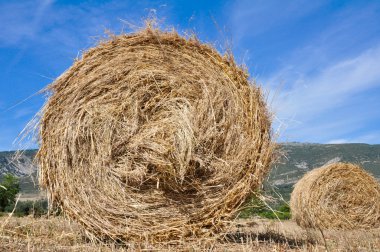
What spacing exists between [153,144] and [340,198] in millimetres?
7015

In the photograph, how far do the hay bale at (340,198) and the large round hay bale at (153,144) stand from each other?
5933 millimetres

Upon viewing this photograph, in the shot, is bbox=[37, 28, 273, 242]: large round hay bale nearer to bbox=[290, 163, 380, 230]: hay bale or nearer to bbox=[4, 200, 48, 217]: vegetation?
bbox=[4, 200, 48, 217]: vegetation

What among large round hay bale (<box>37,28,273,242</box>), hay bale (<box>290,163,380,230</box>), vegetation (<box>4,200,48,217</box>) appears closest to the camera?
large round hay bale (<box>37,28,273,242</box>)

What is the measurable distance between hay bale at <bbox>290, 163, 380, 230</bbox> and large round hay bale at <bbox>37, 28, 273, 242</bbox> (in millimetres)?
5933

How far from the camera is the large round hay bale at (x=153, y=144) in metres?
5.00

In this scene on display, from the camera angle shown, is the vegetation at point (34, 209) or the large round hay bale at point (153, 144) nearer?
the large round hay bale at point (153, 144)

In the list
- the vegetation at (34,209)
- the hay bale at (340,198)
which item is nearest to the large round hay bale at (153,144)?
the vegetation at (34,209)

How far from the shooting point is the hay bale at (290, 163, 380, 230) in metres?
10.5

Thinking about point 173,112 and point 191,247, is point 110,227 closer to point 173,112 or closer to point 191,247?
point 191,247

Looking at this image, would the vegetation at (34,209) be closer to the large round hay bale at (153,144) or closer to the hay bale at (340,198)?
the large round hay bale at (153,144)

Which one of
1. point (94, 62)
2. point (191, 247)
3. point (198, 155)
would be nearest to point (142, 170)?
point (198, 155)

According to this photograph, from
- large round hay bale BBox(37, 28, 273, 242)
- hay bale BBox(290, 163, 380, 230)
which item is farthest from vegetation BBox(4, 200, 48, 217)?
hay bale BBox(290, 163, 380, 230)

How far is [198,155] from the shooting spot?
5.02 meters

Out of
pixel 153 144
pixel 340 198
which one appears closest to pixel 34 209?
pixel 153 144
